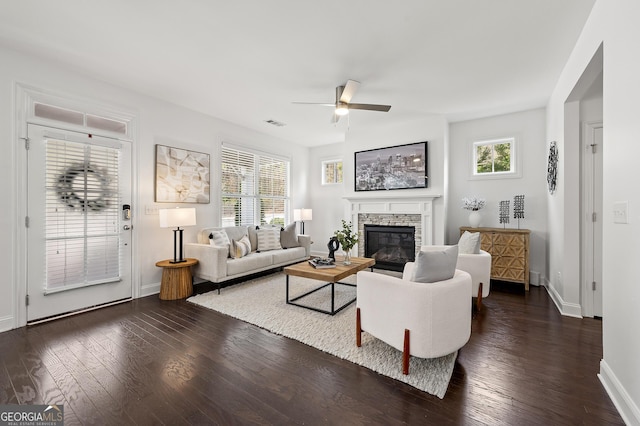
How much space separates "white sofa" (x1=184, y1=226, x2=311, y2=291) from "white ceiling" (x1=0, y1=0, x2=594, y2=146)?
2162 millimetres

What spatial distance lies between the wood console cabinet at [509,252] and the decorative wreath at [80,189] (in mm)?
5397

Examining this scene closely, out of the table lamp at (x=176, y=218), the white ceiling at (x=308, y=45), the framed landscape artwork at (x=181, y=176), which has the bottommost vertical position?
the table lamp at (x=176, y=218)

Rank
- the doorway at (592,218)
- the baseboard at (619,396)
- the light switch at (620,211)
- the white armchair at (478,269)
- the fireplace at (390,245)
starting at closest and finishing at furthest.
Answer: the baseboard at (619,396)
the light switch at (620,211)
the doorway at (592,218)
the white armchair at (478,269)
the fireplace at (390,245)

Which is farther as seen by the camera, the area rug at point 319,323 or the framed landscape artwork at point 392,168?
the framed landscape artwork at point 392,168

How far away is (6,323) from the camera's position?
269 centimetres

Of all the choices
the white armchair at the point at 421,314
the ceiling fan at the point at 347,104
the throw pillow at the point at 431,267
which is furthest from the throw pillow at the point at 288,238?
the throw pillow at the point at 431,267

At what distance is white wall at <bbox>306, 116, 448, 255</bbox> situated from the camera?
15.6ft

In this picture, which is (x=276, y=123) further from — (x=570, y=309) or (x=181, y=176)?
(x=570, y=309)

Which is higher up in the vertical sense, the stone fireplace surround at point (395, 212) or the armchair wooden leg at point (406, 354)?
the stone fireplace surround at point (395, 212)

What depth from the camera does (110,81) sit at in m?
3.41

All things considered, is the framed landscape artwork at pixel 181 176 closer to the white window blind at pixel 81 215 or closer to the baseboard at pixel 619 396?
the white window blind at pixel 81 215

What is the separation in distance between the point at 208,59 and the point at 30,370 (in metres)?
3.13

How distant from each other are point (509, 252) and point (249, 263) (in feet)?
13.1

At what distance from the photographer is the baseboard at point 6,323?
8.73 ft
